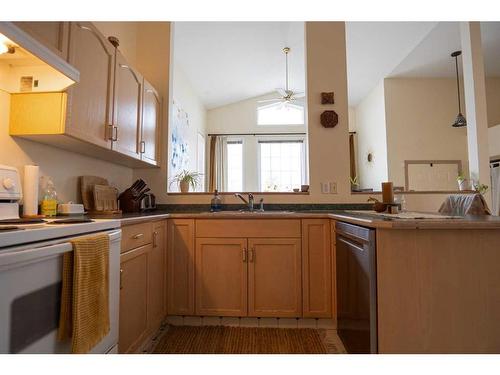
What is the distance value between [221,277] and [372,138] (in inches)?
202

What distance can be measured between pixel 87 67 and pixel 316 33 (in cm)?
204

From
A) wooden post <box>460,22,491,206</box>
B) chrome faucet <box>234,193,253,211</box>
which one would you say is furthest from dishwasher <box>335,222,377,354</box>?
wooden post <box>460,22,491,206</box>

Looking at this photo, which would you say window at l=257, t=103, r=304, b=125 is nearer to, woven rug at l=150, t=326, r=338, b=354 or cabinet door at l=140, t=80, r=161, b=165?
cabinet door at l=140, t=80, r=161, b=165

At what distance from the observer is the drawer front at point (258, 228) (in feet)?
6.50

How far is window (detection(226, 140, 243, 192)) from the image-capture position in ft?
20.7

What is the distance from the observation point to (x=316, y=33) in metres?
2.52

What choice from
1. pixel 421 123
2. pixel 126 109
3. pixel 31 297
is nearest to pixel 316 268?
pixel 31 297

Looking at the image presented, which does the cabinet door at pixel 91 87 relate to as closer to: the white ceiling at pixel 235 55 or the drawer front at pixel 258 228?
the drawer front at pixel 258 228

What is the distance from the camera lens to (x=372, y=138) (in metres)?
5.80

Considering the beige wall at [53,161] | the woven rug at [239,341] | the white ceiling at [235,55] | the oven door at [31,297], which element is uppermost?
the white ceiling at [235,55]

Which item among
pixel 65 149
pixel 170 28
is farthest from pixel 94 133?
pixel 170 28

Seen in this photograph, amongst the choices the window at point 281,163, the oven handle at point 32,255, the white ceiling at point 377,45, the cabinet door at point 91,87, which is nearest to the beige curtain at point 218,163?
the window at point 281,163

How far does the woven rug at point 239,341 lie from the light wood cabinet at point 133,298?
0.80 feet
